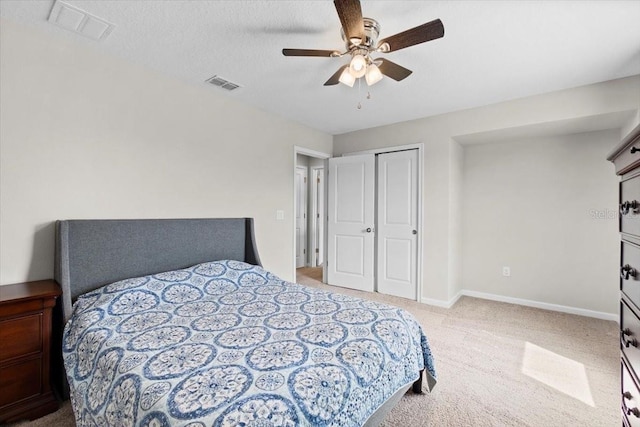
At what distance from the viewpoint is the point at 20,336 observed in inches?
64.1

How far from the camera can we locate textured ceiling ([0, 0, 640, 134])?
172 cm

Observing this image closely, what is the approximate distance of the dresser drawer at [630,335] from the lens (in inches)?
38.7

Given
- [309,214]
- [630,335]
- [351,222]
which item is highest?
[309,214]

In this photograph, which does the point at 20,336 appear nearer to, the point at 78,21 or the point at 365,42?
the point at 78,21

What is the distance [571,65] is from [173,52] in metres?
3.19

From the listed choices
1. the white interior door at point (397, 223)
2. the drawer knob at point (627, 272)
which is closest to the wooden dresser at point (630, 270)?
the drawer knob at point (627, 272)

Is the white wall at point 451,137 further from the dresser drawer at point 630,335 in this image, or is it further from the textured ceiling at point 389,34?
the dresser drawer at point 630,335

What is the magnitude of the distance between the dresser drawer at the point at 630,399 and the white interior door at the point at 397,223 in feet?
A: 8.60

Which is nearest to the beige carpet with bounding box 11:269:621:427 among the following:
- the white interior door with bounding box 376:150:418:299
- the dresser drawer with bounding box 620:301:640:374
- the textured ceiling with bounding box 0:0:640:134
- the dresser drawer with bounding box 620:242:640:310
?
the white interior door with bounding box 376:150:418:299

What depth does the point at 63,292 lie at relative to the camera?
5.86ft

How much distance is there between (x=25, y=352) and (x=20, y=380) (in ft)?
0.51

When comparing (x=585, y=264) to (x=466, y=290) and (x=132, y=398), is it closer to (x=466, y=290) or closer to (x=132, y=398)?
(x=466, y=290)

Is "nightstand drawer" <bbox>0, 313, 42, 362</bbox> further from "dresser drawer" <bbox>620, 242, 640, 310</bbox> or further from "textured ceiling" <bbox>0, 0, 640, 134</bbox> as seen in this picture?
"dresser drawer" <bbox>620, 242, 640, 310</bbox>

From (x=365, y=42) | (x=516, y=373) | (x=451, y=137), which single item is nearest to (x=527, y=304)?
(x=516, y=373)
